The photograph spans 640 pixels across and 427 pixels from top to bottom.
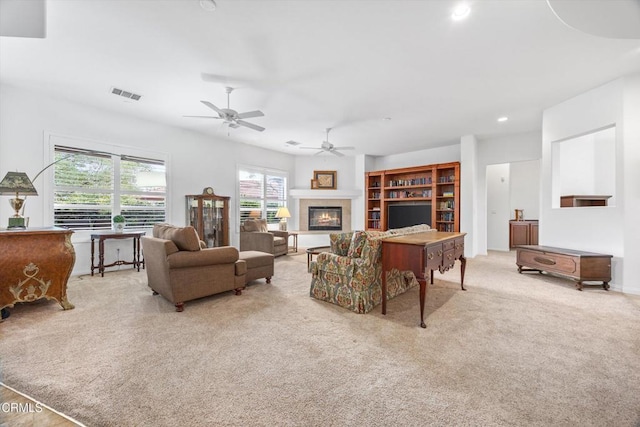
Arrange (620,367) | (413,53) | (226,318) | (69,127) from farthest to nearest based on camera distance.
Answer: (69,127) → (413,53) → (226,318) → (620,367)

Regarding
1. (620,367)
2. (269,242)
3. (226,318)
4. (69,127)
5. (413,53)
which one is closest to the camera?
(620,367)

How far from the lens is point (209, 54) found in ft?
9.95

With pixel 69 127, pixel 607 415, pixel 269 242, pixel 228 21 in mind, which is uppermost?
pixel 228 21

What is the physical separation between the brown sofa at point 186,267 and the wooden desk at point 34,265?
30.5 inches

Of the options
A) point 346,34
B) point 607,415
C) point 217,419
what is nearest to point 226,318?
point 217,419

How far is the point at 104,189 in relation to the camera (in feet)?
15.8

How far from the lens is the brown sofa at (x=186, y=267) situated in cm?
288

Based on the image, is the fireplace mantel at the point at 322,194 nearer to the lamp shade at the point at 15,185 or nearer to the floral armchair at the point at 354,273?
the floral armchair at the point at 354,273

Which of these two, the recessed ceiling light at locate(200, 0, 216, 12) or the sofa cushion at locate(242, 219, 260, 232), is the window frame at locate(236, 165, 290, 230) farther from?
the recessed ceiling light at locate(200, 0, 216, 12)

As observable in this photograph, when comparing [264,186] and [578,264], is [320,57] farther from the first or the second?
[264,186]

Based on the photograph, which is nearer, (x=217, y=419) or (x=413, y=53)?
(x=217, y=419)

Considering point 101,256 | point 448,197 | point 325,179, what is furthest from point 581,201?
point 101,256

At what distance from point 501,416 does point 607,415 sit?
0.57 metres

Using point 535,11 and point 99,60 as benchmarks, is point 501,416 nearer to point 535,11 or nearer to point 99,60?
point 535,11
